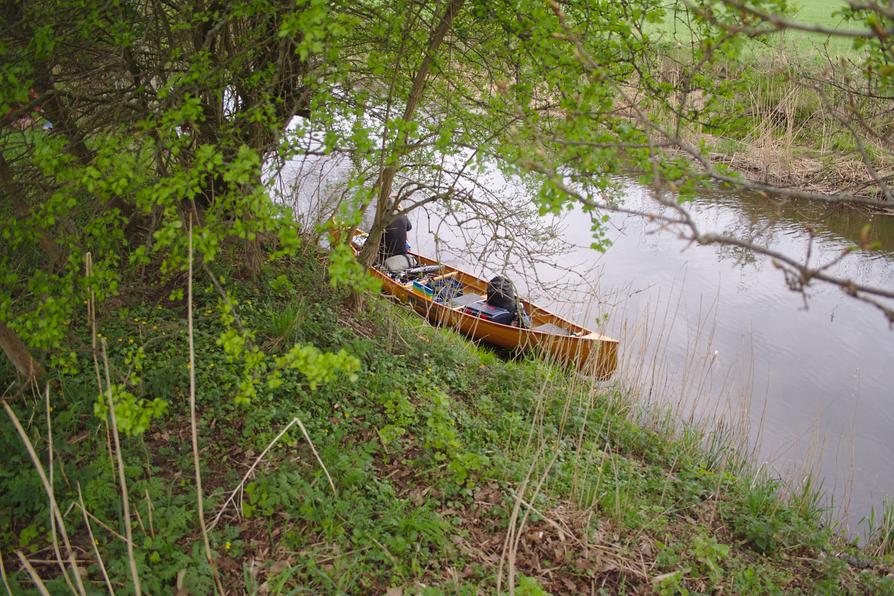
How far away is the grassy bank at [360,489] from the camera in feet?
9.30

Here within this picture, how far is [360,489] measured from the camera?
11.3ft

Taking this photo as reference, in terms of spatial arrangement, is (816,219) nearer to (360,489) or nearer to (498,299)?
(498,299)

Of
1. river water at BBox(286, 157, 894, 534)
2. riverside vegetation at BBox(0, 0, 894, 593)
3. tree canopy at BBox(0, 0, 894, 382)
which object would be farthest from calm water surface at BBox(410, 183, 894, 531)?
tree canopy at BBox(0, 0, 894, 382)

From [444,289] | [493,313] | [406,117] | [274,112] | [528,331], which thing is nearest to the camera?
[274,112]

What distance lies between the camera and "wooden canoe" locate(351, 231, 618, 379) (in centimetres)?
671

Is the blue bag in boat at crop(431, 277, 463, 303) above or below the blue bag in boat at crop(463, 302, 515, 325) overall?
above

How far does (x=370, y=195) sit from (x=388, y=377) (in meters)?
1.72

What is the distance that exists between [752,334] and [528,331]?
3.01m

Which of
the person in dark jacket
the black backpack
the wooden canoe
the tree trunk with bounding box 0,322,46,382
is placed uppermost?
the person in dark jacket

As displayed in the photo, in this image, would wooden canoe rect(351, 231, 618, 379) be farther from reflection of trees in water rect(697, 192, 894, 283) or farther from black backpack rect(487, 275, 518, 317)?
reflection of trees in water rect(697, 192, 894, 283)

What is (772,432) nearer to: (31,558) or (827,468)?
(827,468)

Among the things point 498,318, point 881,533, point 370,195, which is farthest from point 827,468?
point 370,195

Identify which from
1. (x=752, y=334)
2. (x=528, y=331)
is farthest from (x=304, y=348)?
(x=752, y=334)

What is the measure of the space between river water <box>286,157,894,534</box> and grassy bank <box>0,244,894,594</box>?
0.91m
